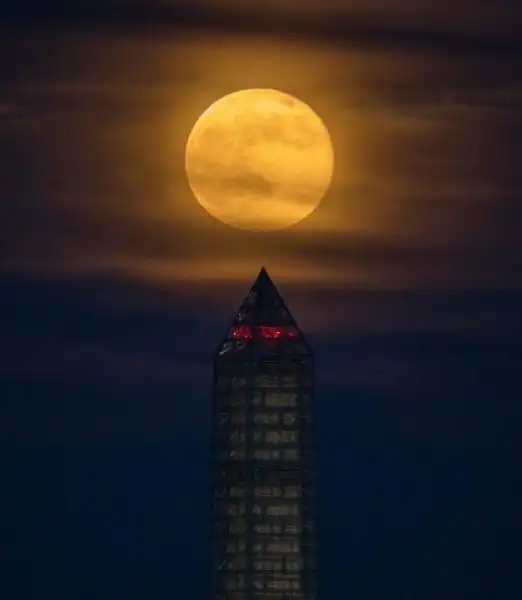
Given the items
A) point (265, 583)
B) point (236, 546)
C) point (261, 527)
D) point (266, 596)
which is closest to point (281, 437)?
point (261, 527)

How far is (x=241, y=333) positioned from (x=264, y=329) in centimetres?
58

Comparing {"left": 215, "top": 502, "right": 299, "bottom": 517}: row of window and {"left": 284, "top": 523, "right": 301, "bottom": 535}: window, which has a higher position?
{"left": 215, "top": 502, "right": 299, "bottom": 517}: row of window

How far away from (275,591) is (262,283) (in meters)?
7.12

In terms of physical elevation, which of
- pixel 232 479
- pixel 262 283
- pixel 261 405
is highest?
pixel 262 283

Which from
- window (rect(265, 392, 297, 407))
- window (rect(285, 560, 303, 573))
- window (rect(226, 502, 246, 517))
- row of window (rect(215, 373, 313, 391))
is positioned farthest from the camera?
window (rect(265, 392, 297, 407))

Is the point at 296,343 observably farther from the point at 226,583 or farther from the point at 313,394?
the point at 226,583

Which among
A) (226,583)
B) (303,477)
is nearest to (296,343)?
(303,477)

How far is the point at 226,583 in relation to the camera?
29906 mm

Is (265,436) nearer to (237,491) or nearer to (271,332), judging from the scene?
(237,491)

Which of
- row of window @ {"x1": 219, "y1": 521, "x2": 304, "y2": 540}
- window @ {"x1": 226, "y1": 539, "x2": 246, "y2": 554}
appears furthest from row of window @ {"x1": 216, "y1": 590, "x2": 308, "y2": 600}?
row of window @ {"x1": 219, "y1": 521, "x2": 304, "y2": 540}

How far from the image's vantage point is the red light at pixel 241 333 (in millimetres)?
31625

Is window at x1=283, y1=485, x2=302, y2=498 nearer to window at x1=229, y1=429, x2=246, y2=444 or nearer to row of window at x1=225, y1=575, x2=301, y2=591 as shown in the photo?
window at x1=229, y1=429, x2=246, y2=444

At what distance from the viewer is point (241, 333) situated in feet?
104

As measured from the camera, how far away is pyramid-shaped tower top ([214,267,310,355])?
1210 inches
